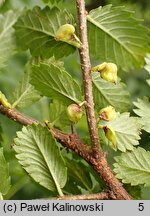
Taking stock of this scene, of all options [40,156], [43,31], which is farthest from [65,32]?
[40,156]

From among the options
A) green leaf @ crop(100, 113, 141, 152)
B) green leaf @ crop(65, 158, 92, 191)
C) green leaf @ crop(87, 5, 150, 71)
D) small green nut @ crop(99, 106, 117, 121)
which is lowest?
green leaf @ crop(65, 158, 92, 191)

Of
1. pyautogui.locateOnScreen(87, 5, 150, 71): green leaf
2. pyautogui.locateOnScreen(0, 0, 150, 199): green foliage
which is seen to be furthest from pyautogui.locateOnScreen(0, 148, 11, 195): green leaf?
pyautogui.locateOnScreen(87, 5, 150, 71): green leaf

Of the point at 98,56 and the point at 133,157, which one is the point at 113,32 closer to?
the point at 98,56

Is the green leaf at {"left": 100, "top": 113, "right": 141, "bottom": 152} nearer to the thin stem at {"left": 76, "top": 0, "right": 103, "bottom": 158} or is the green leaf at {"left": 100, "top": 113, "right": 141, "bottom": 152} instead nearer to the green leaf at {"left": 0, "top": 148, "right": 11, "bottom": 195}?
the thin stem at {"left": 76, "top": 0, "right": 103, "bottom": 158}

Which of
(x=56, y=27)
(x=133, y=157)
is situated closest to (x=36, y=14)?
(x=56, y=27)

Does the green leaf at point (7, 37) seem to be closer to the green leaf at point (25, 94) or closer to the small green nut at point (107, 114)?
the green leaf at point (25, 94)

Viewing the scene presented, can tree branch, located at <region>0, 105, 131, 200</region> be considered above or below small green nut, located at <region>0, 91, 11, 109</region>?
below

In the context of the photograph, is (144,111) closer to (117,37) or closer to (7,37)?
(117,37)
